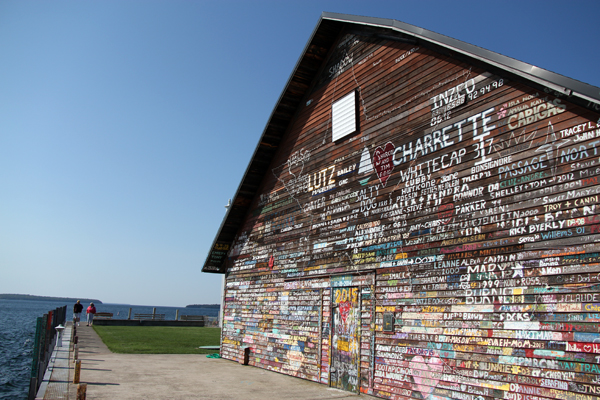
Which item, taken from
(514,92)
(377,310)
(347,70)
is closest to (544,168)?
(514,92)

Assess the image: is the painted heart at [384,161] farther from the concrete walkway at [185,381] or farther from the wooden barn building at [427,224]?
the concrete walkway at [185,381]

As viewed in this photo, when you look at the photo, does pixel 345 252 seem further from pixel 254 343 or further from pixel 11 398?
pixel 11 398

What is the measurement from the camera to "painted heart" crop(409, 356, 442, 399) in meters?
8.17

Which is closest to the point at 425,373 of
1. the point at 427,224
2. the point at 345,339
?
the point at 345,339

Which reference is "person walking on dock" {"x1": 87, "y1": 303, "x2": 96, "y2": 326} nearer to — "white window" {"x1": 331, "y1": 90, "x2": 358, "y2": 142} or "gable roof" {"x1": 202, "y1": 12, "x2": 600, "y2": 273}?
"gable roof" {"x1": 202, "y1": 12, "x2": 600, "y2": 273}

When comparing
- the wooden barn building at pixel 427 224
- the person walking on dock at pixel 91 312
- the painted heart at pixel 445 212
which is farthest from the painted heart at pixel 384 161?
the person walking on dock at pixel 91 312

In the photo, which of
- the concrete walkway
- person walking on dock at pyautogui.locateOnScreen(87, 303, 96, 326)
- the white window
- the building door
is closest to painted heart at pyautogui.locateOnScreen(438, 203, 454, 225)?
the building door

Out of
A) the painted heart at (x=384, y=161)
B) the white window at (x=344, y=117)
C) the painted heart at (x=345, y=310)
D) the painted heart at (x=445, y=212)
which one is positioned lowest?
the painted heart at (x=345, y=310)

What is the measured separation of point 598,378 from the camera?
607cm

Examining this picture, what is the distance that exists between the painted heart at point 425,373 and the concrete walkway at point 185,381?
4.96 feet

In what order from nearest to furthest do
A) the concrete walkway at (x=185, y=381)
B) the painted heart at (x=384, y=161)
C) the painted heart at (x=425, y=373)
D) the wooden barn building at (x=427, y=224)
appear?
the wooden barn building at (x=427, y=224) → the painted heart at (x=425, y=373) → the concrete walkway at (x=185, y=381) → the painted heart at (x=384, y=161)

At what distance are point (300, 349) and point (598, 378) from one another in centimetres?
756

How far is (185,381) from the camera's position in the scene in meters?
11.2

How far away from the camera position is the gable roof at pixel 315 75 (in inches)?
277
